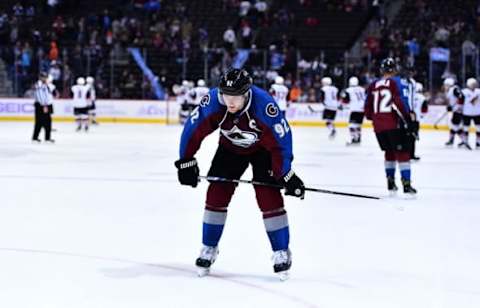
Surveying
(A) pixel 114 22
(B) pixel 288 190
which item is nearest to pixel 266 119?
(B) pixel 288 190

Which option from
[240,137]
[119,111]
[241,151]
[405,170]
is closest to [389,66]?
[405,170]

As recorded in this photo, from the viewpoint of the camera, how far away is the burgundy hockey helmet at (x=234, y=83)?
4836mm

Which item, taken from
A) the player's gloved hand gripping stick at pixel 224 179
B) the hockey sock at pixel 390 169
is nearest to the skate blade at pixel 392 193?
the hockey sock at pixel 390 169

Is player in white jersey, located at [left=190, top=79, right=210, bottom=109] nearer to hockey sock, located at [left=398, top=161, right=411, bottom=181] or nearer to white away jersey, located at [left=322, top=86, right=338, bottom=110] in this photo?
white away jersey, located at [left=322, top=86, right=338, bottom=110]

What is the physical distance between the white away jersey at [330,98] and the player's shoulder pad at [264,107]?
14815mm

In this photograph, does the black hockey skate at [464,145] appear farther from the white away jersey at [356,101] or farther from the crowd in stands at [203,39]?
the crowd in stands at [203,39]

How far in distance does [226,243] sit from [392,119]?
3.62 meters

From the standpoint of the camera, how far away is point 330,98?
19.7 metres

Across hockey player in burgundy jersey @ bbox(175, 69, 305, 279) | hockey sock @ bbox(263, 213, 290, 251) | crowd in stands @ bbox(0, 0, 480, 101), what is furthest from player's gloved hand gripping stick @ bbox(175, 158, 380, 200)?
crowd in stands @ bbox(0, 0, 480, 101)

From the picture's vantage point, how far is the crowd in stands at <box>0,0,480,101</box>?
78.8ft

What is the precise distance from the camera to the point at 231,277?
521 cm

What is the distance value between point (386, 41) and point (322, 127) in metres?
2.85

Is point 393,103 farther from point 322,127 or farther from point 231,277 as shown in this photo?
point 322,127

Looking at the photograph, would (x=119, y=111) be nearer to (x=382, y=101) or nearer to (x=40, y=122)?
(x=40, y=122)
